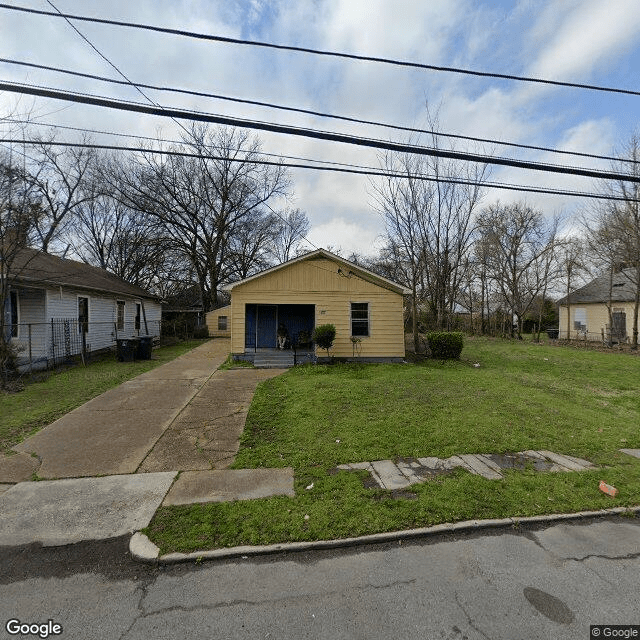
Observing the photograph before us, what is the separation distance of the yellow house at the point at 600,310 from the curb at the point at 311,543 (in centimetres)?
2324

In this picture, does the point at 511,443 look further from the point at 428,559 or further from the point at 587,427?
the point at 428,559

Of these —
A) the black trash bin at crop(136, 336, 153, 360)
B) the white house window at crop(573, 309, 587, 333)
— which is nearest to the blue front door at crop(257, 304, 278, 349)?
the black trash bin at crop(136, 336, 153, 360)

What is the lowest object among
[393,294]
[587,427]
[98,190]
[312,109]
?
[587,427]

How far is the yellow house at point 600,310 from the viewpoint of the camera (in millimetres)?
22125

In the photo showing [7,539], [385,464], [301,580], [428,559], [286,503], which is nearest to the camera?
[301,580]

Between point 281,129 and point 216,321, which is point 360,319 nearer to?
point 281,129

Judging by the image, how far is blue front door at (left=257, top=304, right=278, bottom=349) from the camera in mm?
14367

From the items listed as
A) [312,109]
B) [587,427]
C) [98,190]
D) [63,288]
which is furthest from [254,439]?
[98,190]

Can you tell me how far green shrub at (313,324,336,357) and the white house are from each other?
27.1 feet

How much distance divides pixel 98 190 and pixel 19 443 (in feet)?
90.8

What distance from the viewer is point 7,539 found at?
2928 millimetres

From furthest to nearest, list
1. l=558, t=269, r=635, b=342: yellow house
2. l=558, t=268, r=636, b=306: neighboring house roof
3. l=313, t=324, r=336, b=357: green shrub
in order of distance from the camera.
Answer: l=558, t=268, r=636, b=306: neighboring house roof < l=558, t=269, r=635, b=342: yellow house < l=313, t=324, r=336, b=357: green shrub

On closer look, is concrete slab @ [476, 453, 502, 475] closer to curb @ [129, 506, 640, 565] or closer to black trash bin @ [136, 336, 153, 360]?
curb @ [129, 506, 640, 565]

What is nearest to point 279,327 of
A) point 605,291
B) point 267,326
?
point 267,326
